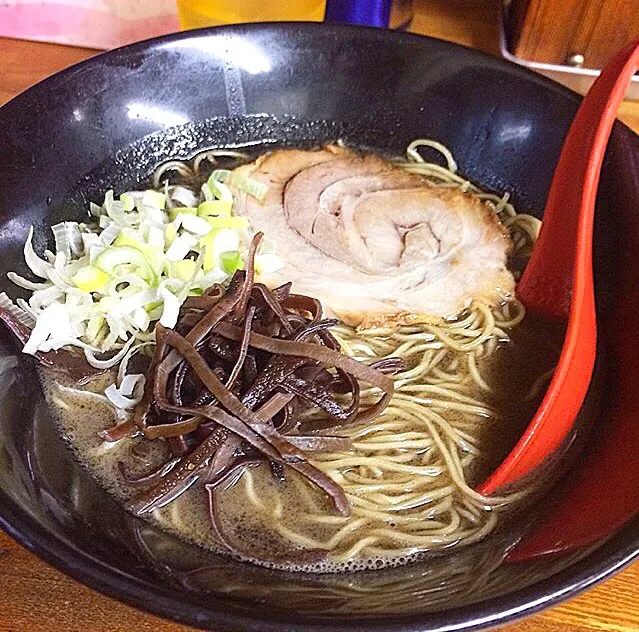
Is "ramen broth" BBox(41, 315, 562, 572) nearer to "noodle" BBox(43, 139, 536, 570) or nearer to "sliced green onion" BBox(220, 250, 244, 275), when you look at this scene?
"noodle" BBox(43, 139, 536, 570)

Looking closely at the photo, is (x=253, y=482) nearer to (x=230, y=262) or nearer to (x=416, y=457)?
(x=416, y=457)

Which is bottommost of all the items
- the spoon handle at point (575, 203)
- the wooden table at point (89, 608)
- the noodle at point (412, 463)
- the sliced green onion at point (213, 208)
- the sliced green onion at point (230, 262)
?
the wooden table at point (89, 608)

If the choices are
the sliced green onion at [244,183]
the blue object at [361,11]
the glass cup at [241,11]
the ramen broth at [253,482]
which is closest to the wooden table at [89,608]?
the ramen broth at [253,482]

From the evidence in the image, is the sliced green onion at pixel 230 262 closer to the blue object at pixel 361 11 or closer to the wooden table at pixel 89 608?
the wooden table at pixel 89 608

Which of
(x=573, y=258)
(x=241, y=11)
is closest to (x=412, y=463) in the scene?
A: (x=573, y=258)

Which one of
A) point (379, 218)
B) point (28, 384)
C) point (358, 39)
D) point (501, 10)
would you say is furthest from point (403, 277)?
point (501, 10)

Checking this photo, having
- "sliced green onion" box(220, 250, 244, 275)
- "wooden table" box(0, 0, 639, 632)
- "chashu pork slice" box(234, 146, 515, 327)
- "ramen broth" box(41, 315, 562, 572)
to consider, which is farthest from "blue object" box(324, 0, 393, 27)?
"wooden table" box(0, 0, 639, 632)
